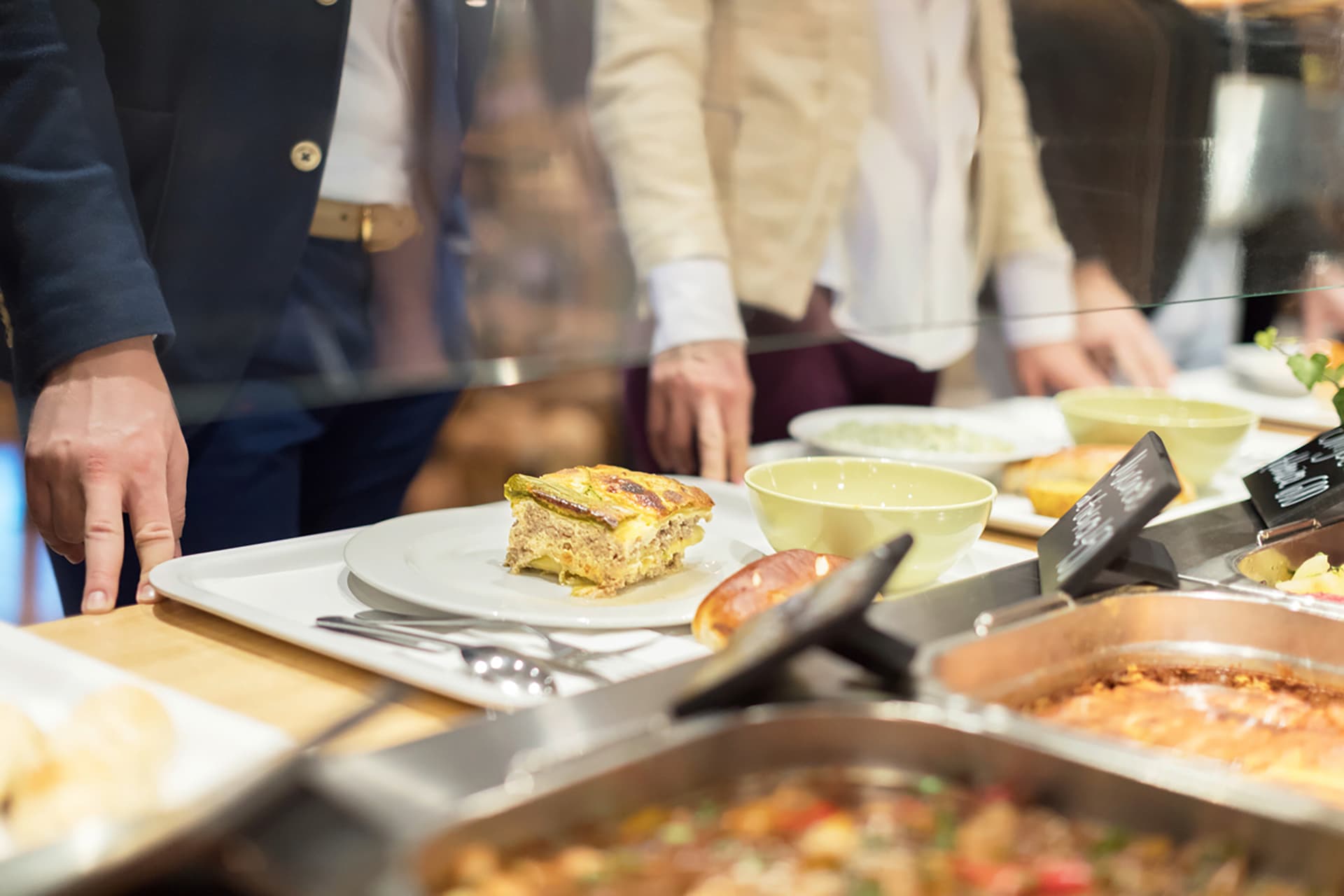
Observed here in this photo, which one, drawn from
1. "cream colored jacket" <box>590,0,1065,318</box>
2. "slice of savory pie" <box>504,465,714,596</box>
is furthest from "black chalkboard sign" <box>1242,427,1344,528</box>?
"slice of savory pie" <box>504,465,714,596</box>

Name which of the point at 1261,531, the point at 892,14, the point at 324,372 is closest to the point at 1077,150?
the point at 892,14

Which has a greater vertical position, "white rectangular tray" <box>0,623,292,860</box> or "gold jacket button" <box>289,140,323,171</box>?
"gold jacket button" <box>289,140,323,171</box>

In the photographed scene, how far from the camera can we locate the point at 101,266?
1347 millimetres

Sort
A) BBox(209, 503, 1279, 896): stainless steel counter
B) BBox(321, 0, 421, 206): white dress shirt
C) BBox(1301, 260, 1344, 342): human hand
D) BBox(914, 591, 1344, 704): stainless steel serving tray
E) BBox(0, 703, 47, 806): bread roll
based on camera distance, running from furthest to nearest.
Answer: BBox(1301, 260, 1344, 342): human hand → BBox(321, 0, 421, 206): white dress shirt → BBox(914, 591, 1344, 704): stainless steel serving tray → BBox(0, 703, 47, 806): bread roll → BBox(209, 503, 1279, 896): stainless steel counter

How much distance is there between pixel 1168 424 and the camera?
1.63 metres

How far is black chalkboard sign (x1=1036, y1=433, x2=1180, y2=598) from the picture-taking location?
95 cm

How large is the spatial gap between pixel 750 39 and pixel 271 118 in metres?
0.69

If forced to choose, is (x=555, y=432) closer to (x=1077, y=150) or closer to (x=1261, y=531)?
(x=1077, y=150)

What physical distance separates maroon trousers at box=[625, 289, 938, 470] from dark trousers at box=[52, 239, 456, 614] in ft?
1.91

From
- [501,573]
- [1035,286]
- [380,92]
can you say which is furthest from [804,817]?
[1035,286]

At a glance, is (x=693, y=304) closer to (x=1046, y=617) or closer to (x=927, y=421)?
(x=927, y=421)

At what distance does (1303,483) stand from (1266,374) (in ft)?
3.98

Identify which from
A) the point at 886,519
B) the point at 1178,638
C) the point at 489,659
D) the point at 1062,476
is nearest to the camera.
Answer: the point at 489,659

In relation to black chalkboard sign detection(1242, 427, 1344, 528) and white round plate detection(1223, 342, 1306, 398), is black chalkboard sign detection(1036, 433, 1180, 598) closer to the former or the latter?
black chalkboard sign detection(1242, 427, 1344, 528)
